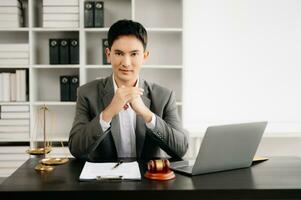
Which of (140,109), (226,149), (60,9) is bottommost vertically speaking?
(226,149)

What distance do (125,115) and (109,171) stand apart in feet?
2.08

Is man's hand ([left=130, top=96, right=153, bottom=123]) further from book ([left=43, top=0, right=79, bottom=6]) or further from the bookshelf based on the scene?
book ([left=43, top=0, right=79, bottom=6])

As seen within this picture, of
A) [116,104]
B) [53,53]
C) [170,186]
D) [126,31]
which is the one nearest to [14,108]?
[53,53]

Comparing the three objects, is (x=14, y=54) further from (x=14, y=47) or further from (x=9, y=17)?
(x=9, y=17)

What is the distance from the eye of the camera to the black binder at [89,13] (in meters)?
3.17

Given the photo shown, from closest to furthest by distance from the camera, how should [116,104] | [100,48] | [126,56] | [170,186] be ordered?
[170,186]
[116,104]
[126,56]
[100,48]

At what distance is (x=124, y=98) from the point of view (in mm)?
1625

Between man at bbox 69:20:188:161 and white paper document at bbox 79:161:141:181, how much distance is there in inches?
7.8

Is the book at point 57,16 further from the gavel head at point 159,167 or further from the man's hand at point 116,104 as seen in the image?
the gavel head at point 159,167

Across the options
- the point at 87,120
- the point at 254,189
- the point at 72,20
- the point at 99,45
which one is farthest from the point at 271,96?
the point at 254,189

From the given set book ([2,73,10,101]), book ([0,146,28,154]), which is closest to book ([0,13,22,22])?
→ book ([2,73,10,101])

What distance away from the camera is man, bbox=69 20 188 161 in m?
1.63

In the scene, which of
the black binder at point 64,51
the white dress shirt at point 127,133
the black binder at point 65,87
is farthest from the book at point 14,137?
the white dress shirt at point 127,133

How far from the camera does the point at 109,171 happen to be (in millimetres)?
1337
